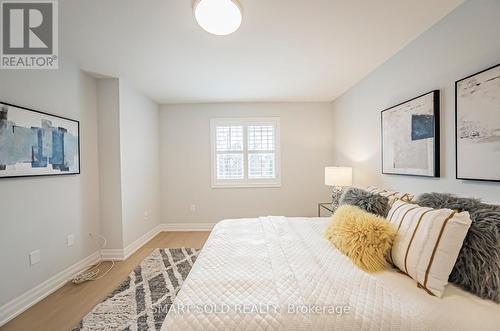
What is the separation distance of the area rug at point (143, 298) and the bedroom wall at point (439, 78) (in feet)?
8.28

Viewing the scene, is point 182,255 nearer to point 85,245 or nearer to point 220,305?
point 85,245

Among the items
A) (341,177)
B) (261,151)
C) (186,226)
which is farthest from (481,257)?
(186,226)

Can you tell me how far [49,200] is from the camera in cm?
211

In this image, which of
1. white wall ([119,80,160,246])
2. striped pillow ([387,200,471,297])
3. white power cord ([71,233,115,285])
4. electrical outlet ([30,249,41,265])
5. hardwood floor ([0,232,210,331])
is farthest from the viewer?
white wall ([119,80,160,246])

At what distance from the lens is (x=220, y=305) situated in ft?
3.02

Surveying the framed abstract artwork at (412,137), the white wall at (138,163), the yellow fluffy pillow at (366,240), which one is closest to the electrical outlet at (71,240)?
the white wall at (138,163)

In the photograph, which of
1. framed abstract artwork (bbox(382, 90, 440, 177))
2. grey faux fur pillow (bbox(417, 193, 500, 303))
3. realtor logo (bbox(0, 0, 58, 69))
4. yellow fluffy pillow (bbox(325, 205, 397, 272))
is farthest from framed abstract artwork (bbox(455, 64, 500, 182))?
realtor logo (bbox(0, 0, 58, 69))

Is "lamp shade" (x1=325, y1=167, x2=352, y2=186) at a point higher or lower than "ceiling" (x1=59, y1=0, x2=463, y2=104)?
lower

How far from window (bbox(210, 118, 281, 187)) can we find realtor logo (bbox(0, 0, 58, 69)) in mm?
2377

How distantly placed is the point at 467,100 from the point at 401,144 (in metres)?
0.70

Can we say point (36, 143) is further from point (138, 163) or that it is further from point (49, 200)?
point (138, 163)

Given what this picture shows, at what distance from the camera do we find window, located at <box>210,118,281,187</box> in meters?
3.98

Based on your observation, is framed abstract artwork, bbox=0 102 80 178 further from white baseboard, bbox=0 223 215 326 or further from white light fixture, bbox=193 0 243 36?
white light fixture, bbox=193 0 243 36

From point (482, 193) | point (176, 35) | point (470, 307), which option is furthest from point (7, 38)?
point (482, 193)
